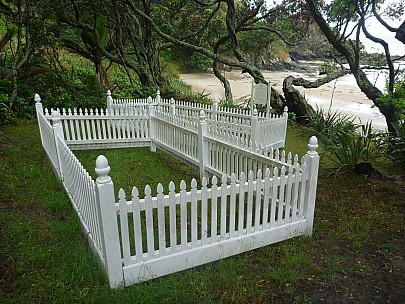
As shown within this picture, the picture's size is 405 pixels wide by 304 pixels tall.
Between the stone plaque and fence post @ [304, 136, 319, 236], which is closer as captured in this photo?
fence post @ [304, 136, 319, 236]

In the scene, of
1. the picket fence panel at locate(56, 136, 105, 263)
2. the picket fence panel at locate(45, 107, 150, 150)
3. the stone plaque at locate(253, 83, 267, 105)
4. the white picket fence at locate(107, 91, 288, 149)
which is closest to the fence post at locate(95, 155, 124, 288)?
the picket fence panel at locate(56, 136, 105, 263)

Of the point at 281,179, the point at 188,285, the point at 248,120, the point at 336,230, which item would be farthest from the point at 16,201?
the point at 248,120

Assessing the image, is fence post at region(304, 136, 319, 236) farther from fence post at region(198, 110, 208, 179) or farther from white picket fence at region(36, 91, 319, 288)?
fence post at region(198, 110, 208, 179)

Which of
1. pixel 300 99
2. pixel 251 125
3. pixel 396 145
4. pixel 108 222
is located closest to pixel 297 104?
pixel 300 99

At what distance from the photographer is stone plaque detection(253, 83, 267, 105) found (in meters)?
7.94

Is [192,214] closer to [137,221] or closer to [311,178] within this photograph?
[137,221]

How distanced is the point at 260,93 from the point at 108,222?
6390 millimetres

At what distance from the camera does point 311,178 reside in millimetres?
3371

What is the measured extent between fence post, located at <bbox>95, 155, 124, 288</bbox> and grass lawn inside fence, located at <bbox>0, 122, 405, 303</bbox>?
0.53 feet

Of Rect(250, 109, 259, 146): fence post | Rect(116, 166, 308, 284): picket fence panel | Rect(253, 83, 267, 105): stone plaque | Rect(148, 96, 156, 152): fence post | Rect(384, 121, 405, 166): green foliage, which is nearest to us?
Rect(116, 166, 308, 284): picket fence panel

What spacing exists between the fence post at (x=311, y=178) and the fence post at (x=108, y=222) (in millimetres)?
2126

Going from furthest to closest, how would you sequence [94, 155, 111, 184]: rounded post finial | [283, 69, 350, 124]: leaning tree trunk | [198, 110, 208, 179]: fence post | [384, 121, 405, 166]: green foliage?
[283, 69, 350, 124]: leaning tree trunk → [384, 121, 405, 166]: green foliage → [198, 110, 208, 179]: fence post → [94, 155, 111, 184]: rounded post finial

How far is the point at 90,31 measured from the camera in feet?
36.9

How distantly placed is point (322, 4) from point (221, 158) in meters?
6.25
